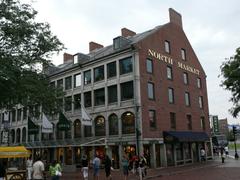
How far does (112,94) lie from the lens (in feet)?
117

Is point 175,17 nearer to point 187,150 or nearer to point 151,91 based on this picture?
point 151,91

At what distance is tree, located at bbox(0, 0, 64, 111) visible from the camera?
19000 millimetres

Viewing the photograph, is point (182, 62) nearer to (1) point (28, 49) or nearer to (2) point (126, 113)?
(2) point (126, 113)

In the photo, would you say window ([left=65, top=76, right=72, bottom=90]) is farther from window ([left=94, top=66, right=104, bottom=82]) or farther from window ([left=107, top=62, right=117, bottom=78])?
window ([left=107, top=62, right=117, bottom=78])

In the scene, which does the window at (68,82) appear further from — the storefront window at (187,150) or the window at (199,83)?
the window at (199,83)

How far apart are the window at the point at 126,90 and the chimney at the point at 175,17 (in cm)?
1217

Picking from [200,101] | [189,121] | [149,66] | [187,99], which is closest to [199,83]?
[200,101]

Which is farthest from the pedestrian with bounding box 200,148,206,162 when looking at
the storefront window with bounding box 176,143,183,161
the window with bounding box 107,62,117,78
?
the window with bounding box 107,62,117,78

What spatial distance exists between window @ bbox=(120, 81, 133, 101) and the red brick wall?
4.17 feet

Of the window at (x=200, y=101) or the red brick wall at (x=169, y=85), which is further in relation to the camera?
the window at (x=200, y=101)

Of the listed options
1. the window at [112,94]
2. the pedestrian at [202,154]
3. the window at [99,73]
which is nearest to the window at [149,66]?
the window at [112,94]

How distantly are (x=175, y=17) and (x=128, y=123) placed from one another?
17.0m

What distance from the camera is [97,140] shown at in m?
34.1

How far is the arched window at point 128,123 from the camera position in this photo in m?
33.1
